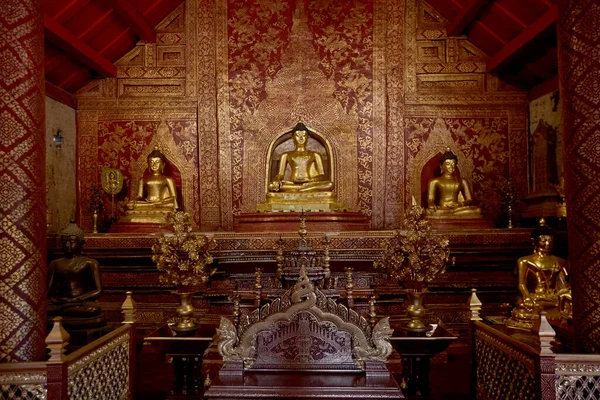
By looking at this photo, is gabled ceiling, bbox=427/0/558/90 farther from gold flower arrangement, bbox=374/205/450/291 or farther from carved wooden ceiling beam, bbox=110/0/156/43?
carved wooden ceiling beam, bbox=110/0/156/43

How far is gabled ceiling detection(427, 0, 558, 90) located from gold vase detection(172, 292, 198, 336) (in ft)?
16.4

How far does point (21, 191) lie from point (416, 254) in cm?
289

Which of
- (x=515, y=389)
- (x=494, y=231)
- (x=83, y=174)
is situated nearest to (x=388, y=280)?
(x=494, y=231)

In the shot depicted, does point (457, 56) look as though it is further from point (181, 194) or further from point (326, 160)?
→ point (181, 194)

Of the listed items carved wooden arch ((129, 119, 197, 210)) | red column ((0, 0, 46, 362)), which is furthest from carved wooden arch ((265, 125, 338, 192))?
red column ((0, 0, 46, 362))

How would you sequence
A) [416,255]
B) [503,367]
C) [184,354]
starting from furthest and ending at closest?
[416,255], [184,354], [503,367]

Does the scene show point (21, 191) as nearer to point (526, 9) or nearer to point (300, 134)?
point (300, 134)

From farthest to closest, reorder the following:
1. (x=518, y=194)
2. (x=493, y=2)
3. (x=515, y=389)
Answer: (x=518, y=194) → (x=493, y=2) → (x=515, y=389)

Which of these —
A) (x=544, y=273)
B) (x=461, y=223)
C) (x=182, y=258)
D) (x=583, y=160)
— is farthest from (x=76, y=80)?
(x=583, y=160)

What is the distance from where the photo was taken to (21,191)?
11.2 ft

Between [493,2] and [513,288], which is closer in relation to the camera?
[513,288]

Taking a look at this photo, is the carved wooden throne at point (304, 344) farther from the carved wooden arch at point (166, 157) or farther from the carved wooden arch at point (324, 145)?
the carved wooden arch at point (166, 157)

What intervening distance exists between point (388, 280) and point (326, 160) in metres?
3.20

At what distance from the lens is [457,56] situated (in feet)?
30.8
